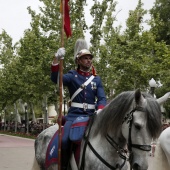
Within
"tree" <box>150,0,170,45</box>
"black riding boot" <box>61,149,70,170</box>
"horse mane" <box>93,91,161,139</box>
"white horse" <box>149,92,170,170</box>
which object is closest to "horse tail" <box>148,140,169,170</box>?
"white horse" <box>149,92,170,170</box>

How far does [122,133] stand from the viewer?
5000 mm

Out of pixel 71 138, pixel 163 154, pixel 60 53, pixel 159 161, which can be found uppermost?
pixel 60 53

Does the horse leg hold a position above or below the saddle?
below

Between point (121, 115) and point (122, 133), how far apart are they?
218 millimetres

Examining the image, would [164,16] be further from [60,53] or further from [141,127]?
[141,127]

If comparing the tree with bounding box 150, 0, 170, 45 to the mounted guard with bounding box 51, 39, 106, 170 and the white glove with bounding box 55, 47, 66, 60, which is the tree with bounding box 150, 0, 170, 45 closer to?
the mounted guard with bounding box 51, 39, 106, 170

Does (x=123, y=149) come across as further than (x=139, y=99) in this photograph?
Yes

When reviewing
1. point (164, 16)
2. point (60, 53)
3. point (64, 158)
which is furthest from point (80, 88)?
point (164, 16)

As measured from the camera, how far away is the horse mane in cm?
462

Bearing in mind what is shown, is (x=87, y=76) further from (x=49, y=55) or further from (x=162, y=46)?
(x=49, y=55)

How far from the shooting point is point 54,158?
5926 mm

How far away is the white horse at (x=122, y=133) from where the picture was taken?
15.1 ft

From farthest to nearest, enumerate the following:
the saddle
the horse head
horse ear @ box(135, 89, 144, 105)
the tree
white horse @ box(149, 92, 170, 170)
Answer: the tree, white horse @ box(149, 92, 170, 170), the saddle, horse ear @ box(135, 89, 144, 105), the horse head

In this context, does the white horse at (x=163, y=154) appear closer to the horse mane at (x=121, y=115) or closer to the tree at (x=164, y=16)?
the horse mane at (x=121, y=115)
